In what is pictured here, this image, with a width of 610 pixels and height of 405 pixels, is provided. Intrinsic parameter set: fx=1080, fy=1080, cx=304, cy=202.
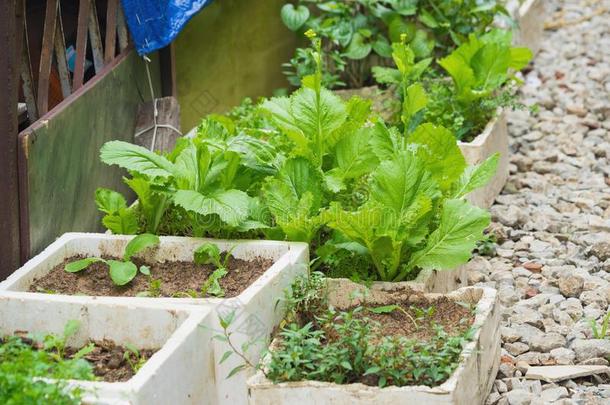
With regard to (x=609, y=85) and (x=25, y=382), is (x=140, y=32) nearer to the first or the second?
(x=25, y=382)

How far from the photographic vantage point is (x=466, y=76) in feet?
19.5

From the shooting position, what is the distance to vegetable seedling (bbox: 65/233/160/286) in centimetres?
405

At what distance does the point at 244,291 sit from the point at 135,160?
0.74 m

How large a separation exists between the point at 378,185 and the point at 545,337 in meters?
0.98

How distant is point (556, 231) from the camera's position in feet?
18.4

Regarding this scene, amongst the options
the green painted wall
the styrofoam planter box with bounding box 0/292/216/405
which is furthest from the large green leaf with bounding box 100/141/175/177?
the green painted wall

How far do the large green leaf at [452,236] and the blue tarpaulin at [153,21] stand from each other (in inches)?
74.0

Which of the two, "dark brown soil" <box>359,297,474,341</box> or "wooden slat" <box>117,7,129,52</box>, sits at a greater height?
"wooden slat" <box>117,7,129,52</box>

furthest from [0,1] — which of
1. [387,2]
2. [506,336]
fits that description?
[387,2]

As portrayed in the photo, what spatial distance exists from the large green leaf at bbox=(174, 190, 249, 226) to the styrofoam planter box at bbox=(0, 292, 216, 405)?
535 millimetres

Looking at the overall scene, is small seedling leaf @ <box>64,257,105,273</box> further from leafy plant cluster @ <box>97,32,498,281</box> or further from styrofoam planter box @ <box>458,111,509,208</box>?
styrofoam planter box @ <box>458,111,509,208</box>

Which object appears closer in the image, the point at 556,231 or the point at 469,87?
the point at 556,231

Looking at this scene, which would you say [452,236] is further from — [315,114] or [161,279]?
[161,279]

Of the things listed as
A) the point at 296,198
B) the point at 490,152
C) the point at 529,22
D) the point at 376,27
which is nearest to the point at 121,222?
the point at 296,198
